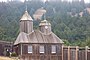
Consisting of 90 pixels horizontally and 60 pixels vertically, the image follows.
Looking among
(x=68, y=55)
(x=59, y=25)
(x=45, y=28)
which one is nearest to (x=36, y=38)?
(x=45, y=28)

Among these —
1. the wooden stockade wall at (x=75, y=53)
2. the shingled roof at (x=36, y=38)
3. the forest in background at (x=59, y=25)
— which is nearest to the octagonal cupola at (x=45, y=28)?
the shingled roof at (x=36, y=38)

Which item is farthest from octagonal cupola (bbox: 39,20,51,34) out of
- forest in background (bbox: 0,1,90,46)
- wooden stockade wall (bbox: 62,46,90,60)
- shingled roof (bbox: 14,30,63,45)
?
forest in background (bbox: 0,1,90,46)

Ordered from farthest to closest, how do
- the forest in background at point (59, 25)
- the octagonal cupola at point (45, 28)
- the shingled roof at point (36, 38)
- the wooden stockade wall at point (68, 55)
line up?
the forest in background at point (59, 25) < the octagonal cupola at point (45, 28) < the wooden stockade wall at point (68, 55) < the shingled roof at point (36, 38)

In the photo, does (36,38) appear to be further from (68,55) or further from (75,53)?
(75,53)

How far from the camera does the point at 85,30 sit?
10156 centimetres

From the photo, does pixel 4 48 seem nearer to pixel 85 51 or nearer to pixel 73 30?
pixel 85 51

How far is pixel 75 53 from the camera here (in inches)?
2299

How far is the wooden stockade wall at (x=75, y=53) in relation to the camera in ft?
189

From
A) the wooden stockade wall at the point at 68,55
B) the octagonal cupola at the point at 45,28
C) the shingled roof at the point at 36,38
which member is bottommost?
the wooden stockade wall at the point at 68,55

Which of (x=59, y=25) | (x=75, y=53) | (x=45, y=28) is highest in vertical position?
(x=45, y=28)

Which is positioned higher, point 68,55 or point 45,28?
point 45,28

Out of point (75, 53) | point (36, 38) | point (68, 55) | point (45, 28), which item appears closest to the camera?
point (36, 38)

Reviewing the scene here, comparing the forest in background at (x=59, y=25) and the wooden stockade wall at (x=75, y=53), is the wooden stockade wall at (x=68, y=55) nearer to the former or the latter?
the wooden stockade wall at (x=75, y=53)

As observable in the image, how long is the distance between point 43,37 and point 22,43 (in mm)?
4033
